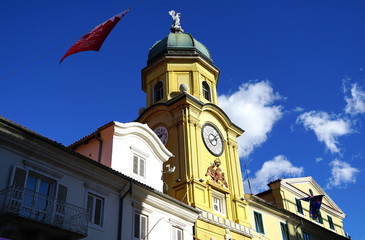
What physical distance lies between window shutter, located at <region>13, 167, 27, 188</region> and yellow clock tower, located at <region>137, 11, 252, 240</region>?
10774mm

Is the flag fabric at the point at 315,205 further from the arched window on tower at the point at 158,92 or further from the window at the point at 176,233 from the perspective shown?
the window at the point at 176,233

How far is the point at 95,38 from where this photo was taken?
15648mm

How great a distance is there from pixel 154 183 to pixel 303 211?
63.0 feet

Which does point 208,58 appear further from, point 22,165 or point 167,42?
point 22,165

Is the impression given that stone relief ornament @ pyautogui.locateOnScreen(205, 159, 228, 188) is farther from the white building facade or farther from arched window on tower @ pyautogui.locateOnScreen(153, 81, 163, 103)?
arched window on tower @ pyautogui.locateOnScreen(153, 81, 163, 103)

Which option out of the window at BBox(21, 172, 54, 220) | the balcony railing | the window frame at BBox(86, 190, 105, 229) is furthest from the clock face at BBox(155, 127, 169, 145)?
the window at BBox(21, 172, 54, 220)

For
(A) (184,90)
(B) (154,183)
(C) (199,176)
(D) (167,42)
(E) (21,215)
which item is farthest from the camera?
(D) (167,42)

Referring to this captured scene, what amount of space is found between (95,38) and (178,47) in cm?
1906

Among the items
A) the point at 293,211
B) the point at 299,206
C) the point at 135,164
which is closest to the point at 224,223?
the point at 135,164

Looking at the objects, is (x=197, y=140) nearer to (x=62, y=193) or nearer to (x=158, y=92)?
(x=158, y=92)

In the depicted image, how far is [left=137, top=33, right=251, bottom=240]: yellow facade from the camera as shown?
85.4ft

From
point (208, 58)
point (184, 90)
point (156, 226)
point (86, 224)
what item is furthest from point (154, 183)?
point (208, 58)

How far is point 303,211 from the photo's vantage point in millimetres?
37250

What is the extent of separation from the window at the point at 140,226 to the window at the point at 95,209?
6.61ft
